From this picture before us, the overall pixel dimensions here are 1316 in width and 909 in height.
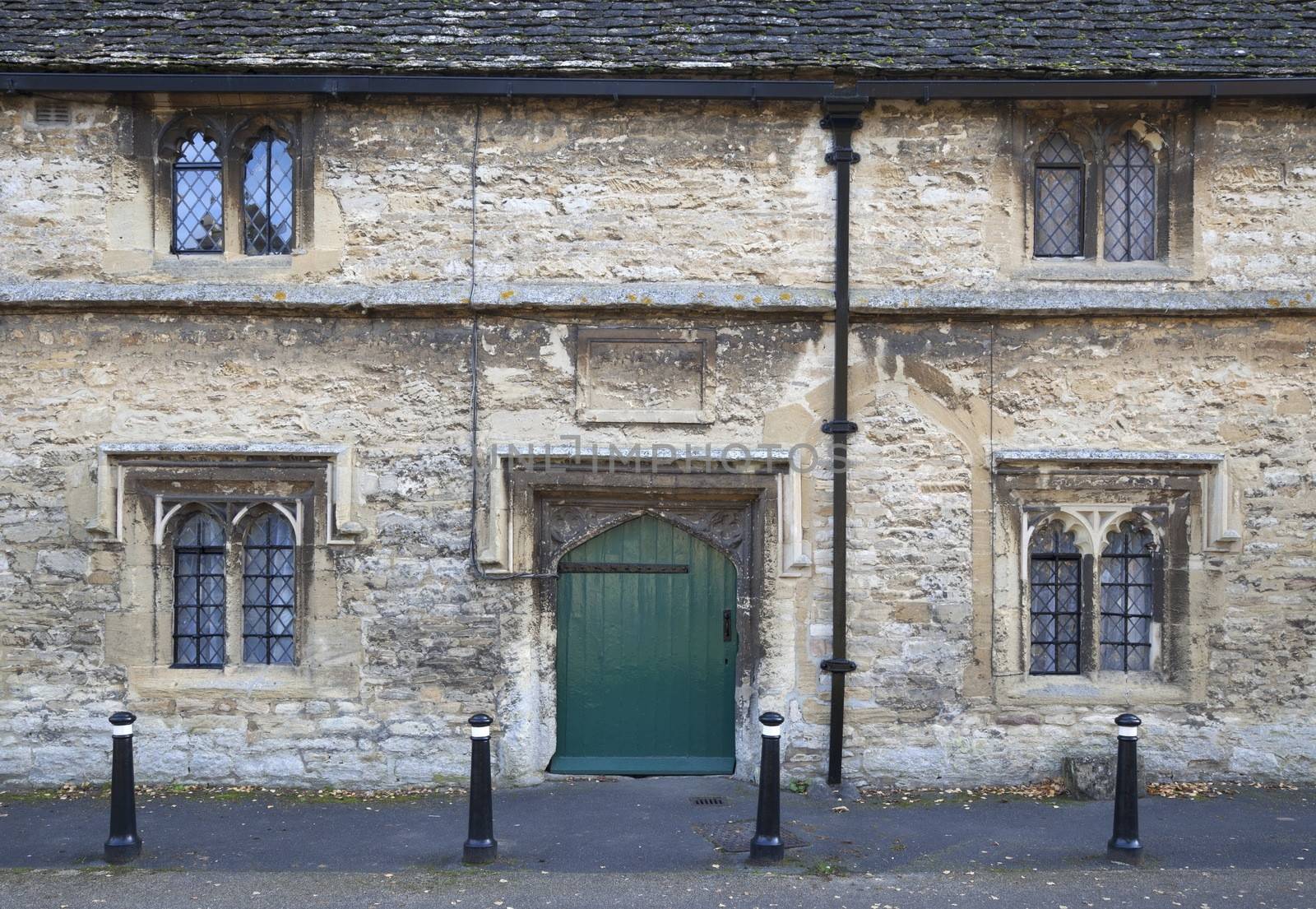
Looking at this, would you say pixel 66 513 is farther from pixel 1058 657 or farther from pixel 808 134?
pixel 1058 657

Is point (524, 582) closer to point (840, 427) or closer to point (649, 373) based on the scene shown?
point (649, 373)

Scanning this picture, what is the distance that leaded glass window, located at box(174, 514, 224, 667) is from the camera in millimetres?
7352

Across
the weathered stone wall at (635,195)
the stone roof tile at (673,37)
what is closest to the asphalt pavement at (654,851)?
the weathered stone wall at (635,195)

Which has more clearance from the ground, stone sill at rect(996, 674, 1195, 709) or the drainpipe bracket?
the drainpipe bracket

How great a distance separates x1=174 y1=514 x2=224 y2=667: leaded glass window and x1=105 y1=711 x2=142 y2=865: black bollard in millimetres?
1591

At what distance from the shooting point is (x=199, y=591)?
736cm

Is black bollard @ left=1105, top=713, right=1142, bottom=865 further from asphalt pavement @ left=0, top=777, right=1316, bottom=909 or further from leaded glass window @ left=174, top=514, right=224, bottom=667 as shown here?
leaded glass window @ left=174, top=514, right=224, bottom=667

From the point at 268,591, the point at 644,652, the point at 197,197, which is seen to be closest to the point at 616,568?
the point at 644,652

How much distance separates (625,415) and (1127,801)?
3.92 m

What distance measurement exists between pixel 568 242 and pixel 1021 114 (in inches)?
132

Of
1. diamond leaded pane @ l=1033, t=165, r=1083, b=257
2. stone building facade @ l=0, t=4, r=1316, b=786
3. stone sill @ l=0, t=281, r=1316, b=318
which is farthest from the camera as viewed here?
diamond leaded pane @ l=1033, t=165, r=1083, b=257

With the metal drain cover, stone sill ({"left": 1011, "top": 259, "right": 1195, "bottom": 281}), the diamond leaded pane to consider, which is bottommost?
the metal drain cover

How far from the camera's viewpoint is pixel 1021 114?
725cm

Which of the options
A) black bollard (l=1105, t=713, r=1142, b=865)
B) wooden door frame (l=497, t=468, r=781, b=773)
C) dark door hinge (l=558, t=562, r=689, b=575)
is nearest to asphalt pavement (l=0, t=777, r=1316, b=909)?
black bollard (l=1105, t=713, r=1142, b=865)
